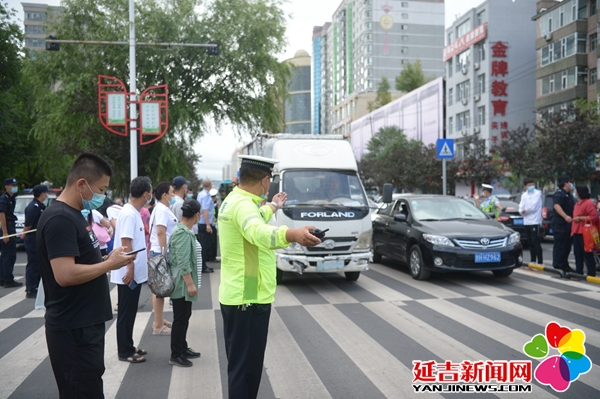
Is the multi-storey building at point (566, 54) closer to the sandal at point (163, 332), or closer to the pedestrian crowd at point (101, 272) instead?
the sandal at point (163, 332)

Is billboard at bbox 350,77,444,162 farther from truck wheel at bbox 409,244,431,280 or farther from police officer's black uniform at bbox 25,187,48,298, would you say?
police officer's black uniform at bbox 25,187,48,298

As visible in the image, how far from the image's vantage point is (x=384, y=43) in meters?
97.1

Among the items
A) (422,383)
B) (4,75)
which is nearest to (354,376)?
(422,383)

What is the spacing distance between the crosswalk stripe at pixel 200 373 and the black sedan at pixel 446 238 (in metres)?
4.99

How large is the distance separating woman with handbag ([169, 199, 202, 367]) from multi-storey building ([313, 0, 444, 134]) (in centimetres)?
9059

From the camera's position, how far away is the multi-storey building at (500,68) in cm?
4694

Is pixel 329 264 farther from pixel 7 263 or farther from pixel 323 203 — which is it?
pixel 7 263

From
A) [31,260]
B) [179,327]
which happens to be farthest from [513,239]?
[31,260]

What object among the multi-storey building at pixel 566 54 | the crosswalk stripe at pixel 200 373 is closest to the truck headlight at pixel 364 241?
the crosswalk stripe at pixel 200 373

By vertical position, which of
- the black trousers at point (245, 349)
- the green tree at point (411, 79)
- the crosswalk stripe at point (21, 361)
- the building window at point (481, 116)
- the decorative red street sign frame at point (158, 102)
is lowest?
the crosswalk stripe at point (21, 361)

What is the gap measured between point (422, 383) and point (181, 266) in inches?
108

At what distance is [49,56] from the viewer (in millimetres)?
24062

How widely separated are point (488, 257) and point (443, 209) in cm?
197

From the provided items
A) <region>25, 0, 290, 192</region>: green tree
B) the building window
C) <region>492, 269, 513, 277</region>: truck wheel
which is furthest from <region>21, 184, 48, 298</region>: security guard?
the building window
